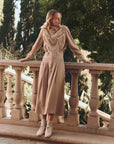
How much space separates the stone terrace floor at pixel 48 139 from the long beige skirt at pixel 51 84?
1.01ft

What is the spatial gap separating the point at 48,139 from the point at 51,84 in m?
0.64

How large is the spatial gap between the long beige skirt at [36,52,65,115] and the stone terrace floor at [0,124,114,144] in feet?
1.01

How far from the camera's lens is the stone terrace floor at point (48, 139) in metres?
2.77

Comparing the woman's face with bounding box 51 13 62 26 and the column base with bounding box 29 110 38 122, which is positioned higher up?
the woman's face with bounding box 51 13 62 26

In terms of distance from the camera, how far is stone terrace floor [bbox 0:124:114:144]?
277cm

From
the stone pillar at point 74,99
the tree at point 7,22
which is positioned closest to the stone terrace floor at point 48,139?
the stone pillar at point 74,99

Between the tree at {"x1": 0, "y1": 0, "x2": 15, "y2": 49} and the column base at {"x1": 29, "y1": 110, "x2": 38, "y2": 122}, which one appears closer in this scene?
the column base at {"x1": 29, "y1": 110, "x2": 38, "y2": 122}

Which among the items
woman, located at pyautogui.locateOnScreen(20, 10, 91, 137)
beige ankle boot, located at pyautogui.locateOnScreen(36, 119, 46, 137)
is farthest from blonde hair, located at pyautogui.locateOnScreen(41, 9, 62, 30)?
beige ankle boot, located at pyautogui.locateOnScreen(36, 119, 46, 137)

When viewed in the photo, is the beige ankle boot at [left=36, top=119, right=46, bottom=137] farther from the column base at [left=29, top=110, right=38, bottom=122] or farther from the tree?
the tree

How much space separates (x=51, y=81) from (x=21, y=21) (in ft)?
48.3

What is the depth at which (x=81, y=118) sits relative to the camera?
5.21 m

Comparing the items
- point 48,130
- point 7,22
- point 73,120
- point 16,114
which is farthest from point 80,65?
point 7,22

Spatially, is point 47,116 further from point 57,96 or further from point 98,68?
point 98,68

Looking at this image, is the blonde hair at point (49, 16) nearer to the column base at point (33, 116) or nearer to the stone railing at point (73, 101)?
the stone railing at point (73, 101)
